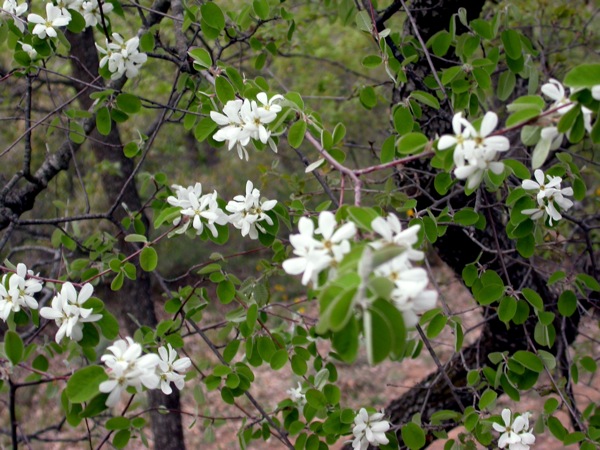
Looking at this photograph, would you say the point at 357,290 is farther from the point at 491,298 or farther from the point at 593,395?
the point at 593,395

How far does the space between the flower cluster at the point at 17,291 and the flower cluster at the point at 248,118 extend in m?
0.52

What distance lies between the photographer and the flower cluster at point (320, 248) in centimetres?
81

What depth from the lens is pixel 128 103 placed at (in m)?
1.74

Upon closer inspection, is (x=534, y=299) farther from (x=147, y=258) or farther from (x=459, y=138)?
(x=147, y=258)

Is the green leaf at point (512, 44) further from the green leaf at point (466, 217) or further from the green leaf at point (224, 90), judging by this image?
the green leaf at point (224, 90)

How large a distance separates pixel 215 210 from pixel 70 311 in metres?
0.38

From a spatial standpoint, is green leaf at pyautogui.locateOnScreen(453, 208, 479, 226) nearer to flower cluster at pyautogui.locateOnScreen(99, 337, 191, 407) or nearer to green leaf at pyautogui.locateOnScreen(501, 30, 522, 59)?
green leaf at pyautogui.locateOnScreen(501, 30, 522, 59)

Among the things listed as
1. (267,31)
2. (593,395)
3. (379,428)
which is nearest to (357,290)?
(379,428)


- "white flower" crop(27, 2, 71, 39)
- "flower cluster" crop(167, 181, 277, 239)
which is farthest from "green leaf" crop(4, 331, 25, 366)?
"white flower" crop(27, 2, 71, 39)

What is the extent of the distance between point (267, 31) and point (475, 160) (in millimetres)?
2225

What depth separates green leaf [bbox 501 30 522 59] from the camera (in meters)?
1.61

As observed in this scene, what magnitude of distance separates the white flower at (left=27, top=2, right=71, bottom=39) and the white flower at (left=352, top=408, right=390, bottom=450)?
50.7 inches

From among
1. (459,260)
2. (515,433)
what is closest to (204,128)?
(515,433)

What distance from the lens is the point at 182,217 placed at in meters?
1.53
